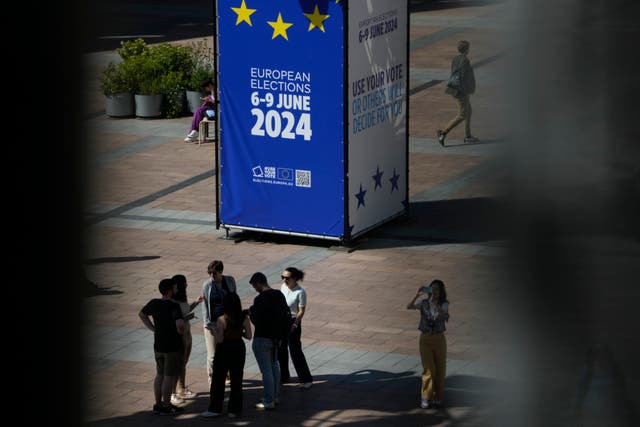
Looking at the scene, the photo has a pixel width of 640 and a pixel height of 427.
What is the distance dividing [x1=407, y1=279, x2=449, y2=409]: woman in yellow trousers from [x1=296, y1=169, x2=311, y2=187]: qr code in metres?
4.67

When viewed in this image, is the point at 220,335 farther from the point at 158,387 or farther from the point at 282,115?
the point at 282,115

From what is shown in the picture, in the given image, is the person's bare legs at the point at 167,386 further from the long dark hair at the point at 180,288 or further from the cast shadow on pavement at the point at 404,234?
the cast shadow on pavement at the point at 404,234

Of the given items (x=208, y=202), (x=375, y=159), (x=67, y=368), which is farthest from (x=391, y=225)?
(x=67, y=368)

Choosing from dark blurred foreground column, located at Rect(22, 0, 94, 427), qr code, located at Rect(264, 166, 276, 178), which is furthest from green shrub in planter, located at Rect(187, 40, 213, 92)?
dark blurred foreground column, located at Rect(22, 0, 94, 427)

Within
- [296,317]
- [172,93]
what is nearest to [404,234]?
[296,317]

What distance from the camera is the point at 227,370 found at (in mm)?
10945

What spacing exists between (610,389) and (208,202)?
55.5 feet

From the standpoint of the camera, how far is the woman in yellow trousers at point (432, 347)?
10703 millimetres

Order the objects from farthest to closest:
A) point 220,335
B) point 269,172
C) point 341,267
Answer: point 269,172
point 341,267
point 220,335

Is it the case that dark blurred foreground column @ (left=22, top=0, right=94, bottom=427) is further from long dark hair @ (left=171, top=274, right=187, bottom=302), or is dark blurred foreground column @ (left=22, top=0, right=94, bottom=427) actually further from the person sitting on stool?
the person sitting on stool

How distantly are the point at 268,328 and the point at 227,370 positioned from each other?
480 mm

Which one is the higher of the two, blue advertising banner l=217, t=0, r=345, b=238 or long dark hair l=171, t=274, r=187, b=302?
blue advertising banner l=217, t=0, r=345, b=238

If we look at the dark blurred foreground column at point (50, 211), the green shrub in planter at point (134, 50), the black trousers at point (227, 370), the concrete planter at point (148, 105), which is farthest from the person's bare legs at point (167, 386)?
the green shrub in planter at point (134, 50)

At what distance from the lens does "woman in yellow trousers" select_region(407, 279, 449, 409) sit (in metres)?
10.7
